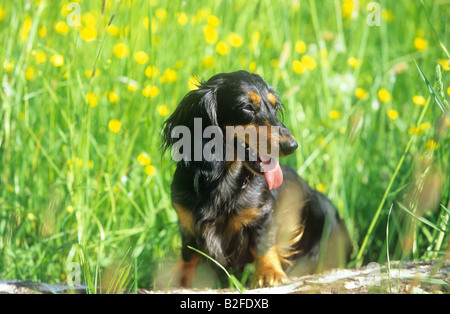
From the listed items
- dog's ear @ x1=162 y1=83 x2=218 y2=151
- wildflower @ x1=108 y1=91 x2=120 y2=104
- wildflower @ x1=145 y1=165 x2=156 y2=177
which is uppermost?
wildflower @ x1=108 y1=91 x2=120 y2=104

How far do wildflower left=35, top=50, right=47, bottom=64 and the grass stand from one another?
31mm

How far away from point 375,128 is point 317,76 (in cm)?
56

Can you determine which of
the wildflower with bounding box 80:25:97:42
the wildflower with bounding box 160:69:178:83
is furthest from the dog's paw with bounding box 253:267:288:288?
the wildflower with bounding box 80:25:97:42

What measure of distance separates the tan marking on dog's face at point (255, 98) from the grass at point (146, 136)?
1.99 ft

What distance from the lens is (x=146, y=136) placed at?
2.92 meters

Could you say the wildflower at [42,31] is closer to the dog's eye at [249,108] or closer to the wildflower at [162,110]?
the wildflower at [162,110]

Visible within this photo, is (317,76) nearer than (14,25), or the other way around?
(14,25)

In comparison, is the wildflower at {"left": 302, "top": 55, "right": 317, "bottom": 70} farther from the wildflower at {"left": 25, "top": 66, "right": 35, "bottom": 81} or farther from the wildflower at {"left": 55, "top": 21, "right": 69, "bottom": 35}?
the wildflower at {"left": 25, "top": 66, "right": 35, "bottom": 81}

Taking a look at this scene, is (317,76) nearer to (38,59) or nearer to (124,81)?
(124,81)

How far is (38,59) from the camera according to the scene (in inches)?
119

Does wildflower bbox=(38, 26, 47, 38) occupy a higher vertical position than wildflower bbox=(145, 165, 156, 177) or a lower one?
higher

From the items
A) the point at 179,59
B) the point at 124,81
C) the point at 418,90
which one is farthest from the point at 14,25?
the point at 418,90

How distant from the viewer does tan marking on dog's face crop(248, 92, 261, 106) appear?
2.19 metres

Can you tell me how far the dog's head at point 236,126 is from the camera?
2160mm
